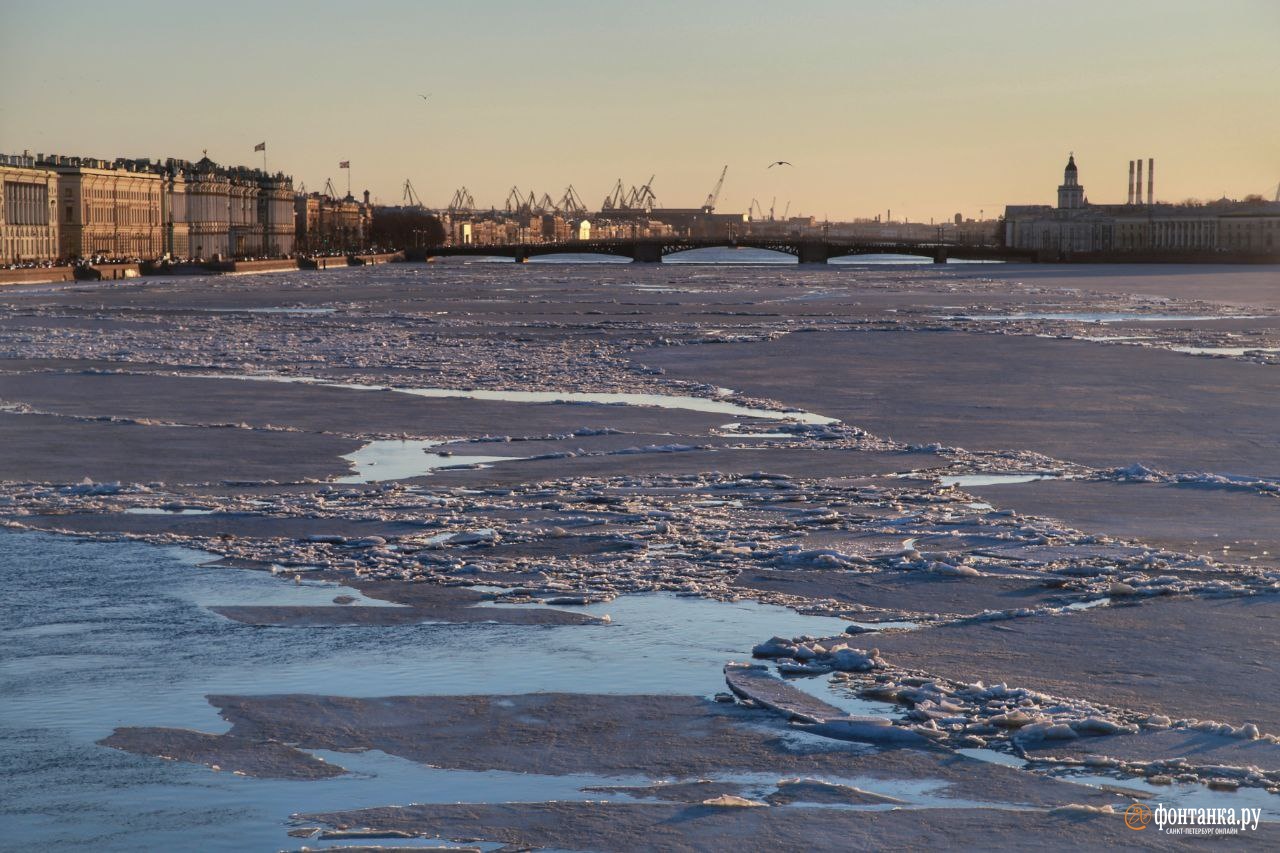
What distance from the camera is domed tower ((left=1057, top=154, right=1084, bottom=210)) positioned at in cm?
19088

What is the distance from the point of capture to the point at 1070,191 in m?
191

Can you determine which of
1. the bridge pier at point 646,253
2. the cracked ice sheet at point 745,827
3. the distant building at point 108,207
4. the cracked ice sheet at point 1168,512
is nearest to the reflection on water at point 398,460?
the cracked ice sheet at point 1168,512

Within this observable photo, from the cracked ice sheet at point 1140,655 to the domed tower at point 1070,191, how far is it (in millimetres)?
186022

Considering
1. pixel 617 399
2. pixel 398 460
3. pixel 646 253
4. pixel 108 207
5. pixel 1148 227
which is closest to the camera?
pixel 398 460

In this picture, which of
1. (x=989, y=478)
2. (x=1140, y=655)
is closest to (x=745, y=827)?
(x=1140, y=655)

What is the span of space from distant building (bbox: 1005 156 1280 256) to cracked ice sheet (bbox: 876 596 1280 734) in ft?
506

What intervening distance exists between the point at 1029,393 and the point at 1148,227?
160497 mm

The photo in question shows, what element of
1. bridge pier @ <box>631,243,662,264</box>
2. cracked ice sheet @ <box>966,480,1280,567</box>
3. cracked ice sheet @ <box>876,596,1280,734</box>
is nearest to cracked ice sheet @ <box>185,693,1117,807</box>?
cracked ice sheet @ <box>876,596,1280,734</box>

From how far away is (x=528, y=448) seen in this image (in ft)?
44.9

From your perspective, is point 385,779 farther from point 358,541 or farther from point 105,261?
point 105,261

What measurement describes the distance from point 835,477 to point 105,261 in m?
84.5

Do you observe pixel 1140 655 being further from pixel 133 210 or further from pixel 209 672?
pixel 133 210

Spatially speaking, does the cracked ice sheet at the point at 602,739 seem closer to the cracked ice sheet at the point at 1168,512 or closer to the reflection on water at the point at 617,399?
the cracked ice sheet at the point at 1168,512

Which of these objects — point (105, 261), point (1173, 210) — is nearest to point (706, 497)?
point (105, 261)
